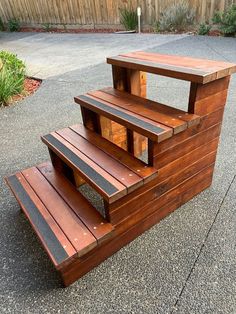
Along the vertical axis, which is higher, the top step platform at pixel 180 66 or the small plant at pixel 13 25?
the top step platform at pixel 180 66

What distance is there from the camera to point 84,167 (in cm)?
166

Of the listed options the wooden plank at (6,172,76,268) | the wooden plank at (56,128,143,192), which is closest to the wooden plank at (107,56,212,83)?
the wooden plank at (56,128,143,192)

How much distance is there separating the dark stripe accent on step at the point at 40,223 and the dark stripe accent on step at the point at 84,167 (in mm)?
381

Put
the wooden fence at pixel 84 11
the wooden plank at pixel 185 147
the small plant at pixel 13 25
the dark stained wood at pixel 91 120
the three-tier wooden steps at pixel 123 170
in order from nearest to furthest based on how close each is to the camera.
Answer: the three-tier wooden steps at pixel 123 170 < the wooden plank at pixel 185 147 < the dark stained wood at pixel 91 120 < the wooden fence at pixel 84 11 < the small plant at pixel 13 25

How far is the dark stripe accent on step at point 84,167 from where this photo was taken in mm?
1448

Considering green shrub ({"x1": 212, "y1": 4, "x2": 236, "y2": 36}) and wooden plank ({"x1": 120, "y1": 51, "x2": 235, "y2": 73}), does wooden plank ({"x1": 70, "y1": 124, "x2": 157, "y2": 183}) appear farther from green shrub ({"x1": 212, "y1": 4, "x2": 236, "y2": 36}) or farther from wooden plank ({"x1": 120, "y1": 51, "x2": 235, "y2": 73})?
green shrub ({"x1": 212, "y1": 4, "x2": 236, "y2": 36})

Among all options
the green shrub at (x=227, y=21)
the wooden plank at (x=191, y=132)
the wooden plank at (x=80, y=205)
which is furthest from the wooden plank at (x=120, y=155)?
the green shrub at (x=227, y=21)

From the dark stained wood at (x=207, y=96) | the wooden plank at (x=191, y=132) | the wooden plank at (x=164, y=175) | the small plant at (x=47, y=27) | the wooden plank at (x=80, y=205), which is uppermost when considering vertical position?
the dark stained wood at (x=207, y=96)

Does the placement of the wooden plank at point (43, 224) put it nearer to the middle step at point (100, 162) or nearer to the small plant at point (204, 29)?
the middle step at point (100, 162)

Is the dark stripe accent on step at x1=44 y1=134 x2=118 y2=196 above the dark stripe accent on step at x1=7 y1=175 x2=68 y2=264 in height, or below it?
above

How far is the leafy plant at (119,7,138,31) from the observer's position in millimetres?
8486

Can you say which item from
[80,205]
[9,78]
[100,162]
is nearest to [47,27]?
[9,78]

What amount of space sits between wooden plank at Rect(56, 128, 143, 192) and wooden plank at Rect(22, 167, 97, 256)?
0.34 meters

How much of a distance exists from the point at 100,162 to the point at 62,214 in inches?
15.6
